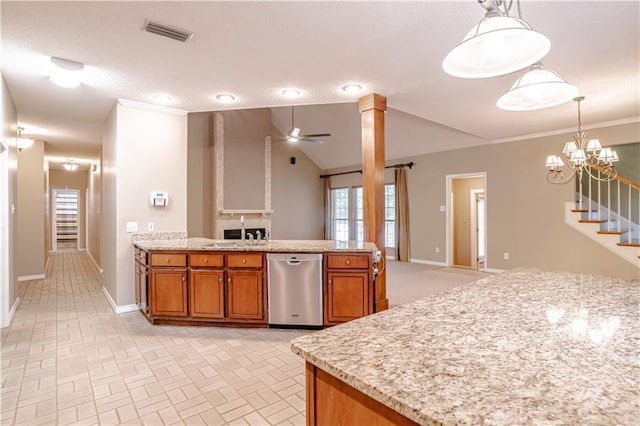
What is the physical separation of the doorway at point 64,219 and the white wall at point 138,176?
7.90 m

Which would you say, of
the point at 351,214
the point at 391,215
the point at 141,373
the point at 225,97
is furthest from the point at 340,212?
the point at 141,373

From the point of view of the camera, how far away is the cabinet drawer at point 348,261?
3320 millimetres

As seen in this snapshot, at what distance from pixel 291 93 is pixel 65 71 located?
83.3 inches

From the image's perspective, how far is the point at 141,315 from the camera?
388 cm

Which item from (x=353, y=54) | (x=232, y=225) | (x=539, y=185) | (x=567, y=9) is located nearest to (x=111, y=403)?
(x=353, y=54)

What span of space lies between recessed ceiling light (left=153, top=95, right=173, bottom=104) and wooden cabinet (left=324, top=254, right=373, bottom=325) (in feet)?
8.65

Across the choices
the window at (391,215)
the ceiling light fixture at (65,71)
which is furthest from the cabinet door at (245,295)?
the window at (391,215)

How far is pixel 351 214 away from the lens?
962 centimetres

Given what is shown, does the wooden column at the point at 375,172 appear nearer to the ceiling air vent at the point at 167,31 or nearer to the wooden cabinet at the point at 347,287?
the wooden cabinet at the point at 347,287

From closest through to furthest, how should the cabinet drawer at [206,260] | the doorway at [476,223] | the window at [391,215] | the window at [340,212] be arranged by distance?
the cabinet drawer at [206,260] → the doorway at [476,223] → the window at [391,215] → the window at [340,212]

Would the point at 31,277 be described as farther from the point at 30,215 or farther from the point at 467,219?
the point at 467,219

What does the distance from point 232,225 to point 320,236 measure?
12.7 feet

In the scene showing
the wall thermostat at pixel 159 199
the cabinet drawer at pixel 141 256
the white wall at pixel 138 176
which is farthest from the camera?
the wall thermostat at pixel 159 199

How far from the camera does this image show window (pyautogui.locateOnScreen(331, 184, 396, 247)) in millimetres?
8547
